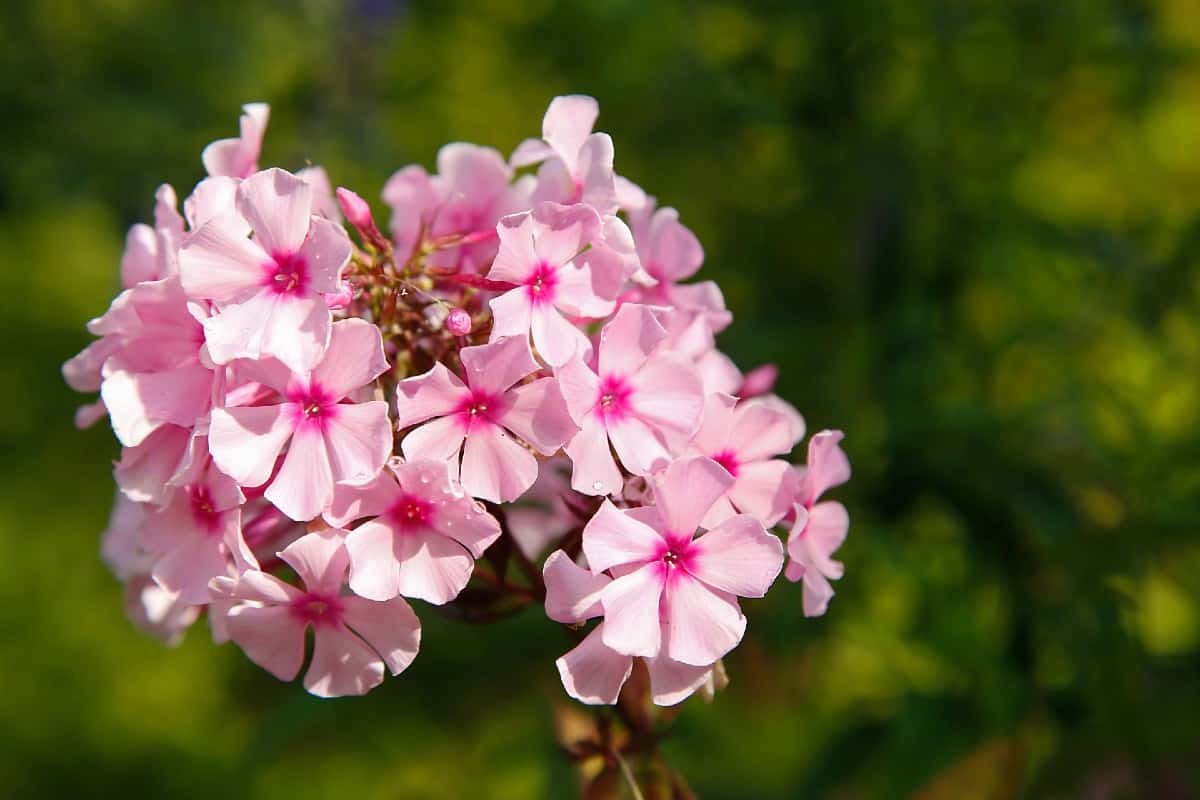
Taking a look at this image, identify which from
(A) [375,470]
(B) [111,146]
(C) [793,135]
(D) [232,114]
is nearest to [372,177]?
(D) [232,114]

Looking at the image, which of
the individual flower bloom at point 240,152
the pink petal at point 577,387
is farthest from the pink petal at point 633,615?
the individual flower bloom at point 240,152

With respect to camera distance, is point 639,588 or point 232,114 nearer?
point 639,588

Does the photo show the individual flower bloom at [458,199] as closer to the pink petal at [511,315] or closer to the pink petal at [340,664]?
the pink petal at [511,315]

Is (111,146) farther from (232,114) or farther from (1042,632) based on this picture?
(1042,632)

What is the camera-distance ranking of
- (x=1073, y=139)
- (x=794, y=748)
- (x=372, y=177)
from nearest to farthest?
1. (x=372, y=177)
2. (x=1073, y=139)
3. (x=794, y=748)

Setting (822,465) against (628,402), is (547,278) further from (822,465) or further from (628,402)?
(822,465)

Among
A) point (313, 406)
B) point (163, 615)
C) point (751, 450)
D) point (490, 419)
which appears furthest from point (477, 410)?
point (163, 615)

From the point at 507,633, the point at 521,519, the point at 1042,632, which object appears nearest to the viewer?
the point at 521,519
